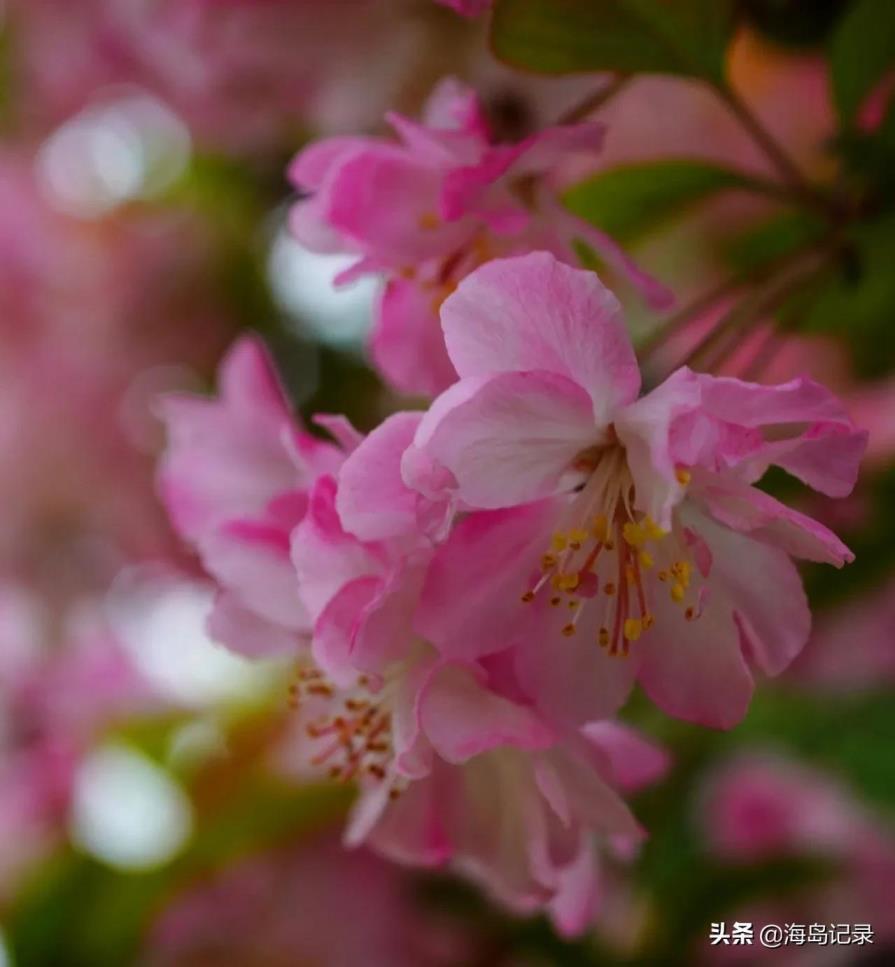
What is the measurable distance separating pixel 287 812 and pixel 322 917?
131 millimetres

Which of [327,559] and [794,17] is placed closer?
[327,559]

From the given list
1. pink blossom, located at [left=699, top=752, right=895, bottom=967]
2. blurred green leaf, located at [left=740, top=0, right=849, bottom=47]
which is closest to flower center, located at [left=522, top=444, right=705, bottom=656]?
blurred green leaf, located at [left=740, top=0, right=849, bottom=47]

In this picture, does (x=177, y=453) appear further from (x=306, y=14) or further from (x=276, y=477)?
(x=306, y=14)

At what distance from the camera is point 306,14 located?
2.34 feet

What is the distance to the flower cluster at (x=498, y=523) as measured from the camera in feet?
1.19

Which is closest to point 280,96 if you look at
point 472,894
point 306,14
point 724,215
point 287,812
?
point 306,14

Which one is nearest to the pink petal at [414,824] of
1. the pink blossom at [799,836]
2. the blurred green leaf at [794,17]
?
the blurred green leaf at [794,17]

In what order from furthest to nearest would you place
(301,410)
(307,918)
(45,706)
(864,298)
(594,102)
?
1. (45,706)
2. (301,410)
3. (307,918)
4. (864,298)
5. (594,102)

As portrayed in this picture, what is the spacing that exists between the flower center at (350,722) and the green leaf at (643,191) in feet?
0.71

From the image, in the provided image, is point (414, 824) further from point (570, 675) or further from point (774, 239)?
point (774, 239)

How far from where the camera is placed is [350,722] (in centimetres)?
50

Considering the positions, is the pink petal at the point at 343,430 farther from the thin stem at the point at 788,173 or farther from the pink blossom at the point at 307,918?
the pink blossom at the point at 307,918

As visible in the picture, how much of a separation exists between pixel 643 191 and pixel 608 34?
0.11m

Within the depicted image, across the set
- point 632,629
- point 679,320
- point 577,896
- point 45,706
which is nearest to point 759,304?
point 679,320
